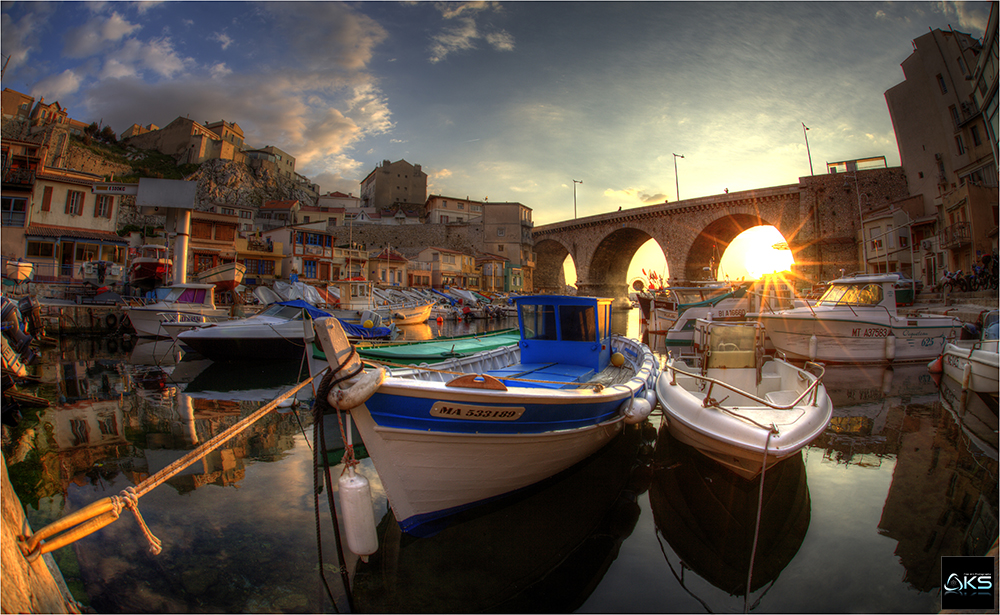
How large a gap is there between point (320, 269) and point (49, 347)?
60.8ft

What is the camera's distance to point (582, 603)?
9.91ft

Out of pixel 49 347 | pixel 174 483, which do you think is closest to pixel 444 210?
pixel 49 347

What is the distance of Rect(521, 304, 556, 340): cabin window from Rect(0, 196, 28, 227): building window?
27.7 metres

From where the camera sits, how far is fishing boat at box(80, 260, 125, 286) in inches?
842

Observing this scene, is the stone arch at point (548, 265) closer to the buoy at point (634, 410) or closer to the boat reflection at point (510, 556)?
the buoy at point (634, 410)

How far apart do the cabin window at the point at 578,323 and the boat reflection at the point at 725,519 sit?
2.04m

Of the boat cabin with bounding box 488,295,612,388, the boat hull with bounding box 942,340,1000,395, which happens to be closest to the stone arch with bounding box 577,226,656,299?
the boat hull with bounding box 942,340,1000,395

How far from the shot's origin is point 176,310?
16.5 metres

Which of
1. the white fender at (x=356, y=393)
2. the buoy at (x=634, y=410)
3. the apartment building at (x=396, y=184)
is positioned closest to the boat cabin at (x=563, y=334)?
the buoy at (x=634, y=410)

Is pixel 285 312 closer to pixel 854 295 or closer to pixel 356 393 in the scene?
pixel 356 393

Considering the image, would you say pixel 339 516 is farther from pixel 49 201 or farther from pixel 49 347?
pixel 49 201

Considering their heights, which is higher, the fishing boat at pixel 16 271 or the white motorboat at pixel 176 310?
the fishing boat at pixel 16 271

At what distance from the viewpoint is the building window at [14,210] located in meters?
20.3

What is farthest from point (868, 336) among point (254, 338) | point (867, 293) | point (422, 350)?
point (254, 338)
